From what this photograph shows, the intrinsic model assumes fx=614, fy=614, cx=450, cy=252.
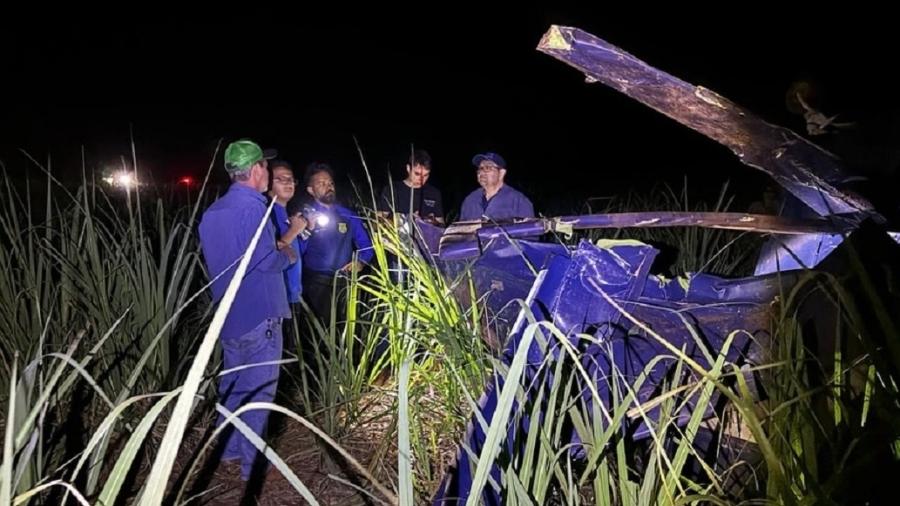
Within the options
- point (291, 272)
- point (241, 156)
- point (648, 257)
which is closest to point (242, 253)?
point (241, 156)

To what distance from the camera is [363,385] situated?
114 inches

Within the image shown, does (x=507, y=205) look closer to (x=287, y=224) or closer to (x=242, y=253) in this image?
(x=287, y=224)

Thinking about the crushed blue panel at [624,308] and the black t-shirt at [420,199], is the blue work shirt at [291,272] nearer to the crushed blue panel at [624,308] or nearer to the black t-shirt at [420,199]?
the black t-shirt at [420,199]

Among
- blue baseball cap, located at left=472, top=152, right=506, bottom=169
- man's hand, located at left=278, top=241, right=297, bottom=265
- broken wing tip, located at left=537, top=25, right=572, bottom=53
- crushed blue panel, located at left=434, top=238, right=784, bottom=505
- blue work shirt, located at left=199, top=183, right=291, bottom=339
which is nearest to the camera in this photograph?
broken wing tip, located at left=537, top=25, right=572, bottom=53

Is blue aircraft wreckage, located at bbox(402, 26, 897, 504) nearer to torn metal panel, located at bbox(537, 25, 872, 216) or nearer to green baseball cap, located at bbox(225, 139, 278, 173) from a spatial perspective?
torn metal panel, located at bbox(537, 25, 872, 216)

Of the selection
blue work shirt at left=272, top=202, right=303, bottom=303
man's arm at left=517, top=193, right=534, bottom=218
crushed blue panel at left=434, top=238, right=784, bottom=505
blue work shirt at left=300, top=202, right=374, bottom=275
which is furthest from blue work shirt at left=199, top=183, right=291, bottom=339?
man's arm at left=517, top=193, right=534, bottom=218

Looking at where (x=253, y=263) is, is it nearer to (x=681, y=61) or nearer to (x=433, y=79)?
(x=681, y=61)

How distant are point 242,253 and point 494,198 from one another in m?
2.14

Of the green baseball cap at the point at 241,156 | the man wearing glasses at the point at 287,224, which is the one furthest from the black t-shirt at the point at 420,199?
the green baseball cap at the point at 241,156

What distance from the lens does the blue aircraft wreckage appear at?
154cm

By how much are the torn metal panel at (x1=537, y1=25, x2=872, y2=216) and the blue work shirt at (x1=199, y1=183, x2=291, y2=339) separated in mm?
1636

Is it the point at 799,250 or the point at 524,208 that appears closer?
the point at 799,250

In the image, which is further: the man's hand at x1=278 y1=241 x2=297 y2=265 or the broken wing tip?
the man's hand at x1=278 y1=241 x2=297 y2=265

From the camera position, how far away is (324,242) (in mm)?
4168
